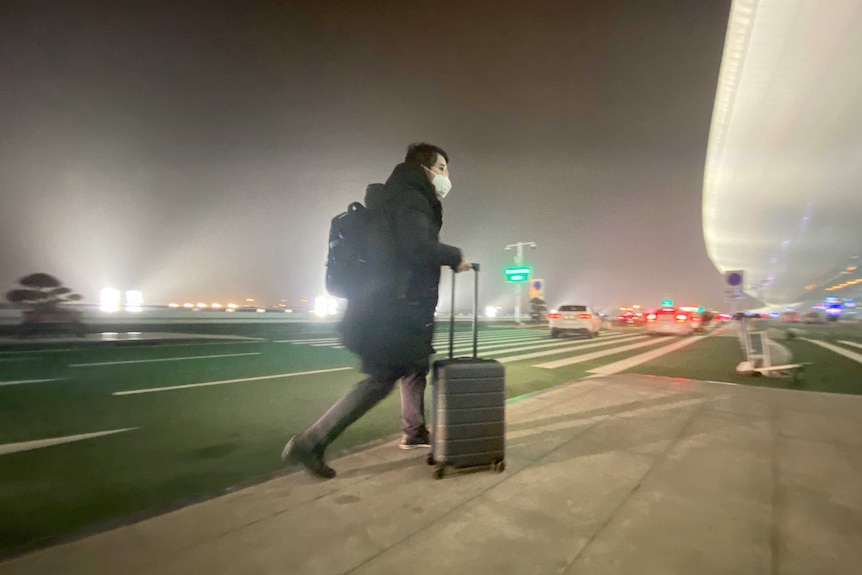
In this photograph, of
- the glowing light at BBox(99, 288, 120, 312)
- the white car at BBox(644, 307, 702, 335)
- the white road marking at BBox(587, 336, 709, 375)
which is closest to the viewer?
the white road marking at BBox(587, 336, 709, 375)

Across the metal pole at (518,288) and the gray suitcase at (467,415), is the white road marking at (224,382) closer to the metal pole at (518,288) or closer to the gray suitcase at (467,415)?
the gray suitcase at (467,415)

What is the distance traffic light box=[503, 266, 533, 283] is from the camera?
1500 inches

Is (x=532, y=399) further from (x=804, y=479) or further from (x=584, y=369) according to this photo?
(x=584, y=369)

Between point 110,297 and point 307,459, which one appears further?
point 110,297

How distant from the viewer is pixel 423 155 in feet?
10.9

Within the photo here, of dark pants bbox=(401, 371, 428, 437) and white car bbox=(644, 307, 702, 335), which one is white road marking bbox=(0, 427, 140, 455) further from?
white car bbox=(644, 307, 702, 335)

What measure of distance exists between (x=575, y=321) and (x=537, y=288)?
18.2 metres

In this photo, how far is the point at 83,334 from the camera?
46.4 feet

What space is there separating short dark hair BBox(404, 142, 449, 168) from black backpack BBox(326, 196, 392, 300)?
54 cm

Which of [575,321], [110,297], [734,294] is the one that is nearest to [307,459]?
[734,294]

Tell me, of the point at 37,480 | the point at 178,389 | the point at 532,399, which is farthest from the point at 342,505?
the point at 178,389

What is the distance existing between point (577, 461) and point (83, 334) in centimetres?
1547

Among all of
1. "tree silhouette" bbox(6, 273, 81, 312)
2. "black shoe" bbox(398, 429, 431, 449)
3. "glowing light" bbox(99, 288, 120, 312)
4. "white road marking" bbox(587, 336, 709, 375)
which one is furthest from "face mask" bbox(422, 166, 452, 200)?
"glowing light" bbox(99, 288, 120, 312)

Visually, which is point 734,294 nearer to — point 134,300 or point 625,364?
point 625,364
